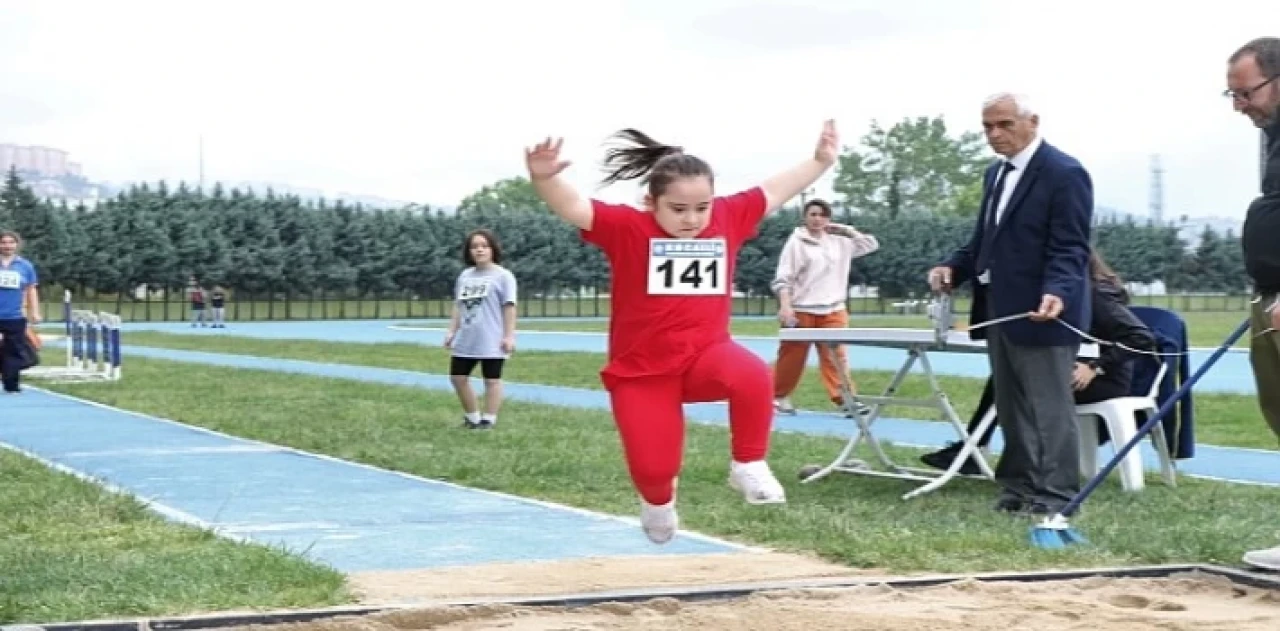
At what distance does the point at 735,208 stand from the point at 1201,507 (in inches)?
138

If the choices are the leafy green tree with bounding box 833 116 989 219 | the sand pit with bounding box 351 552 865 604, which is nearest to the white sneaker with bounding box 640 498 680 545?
the sand pit with bounding box 351 552 865 604

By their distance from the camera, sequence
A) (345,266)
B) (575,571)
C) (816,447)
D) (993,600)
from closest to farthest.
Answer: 1. (993,600)
2. (575,571)
3. (816,447)
4. (345,266)

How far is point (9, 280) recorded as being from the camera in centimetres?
1888

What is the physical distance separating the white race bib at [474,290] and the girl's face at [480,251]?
0.19 meters

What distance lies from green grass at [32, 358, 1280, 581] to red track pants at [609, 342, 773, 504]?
88 centimetres

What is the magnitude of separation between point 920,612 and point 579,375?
17047 mm

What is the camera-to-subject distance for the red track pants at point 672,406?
6.49 metres

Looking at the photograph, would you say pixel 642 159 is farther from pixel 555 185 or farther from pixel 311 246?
pixel 311 246

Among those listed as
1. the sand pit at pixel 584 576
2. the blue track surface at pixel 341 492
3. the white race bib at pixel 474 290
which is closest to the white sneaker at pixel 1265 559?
the sand pit at pixel 584 576

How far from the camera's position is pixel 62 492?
9500 mm

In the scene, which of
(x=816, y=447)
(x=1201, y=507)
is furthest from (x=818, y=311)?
(x=1201, y=507)

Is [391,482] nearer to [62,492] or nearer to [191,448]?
[62,492]

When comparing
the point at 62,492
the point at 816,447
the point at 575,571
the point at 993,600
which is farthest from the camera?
the point at 816,447

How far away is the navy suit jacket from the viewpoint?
8422mm
